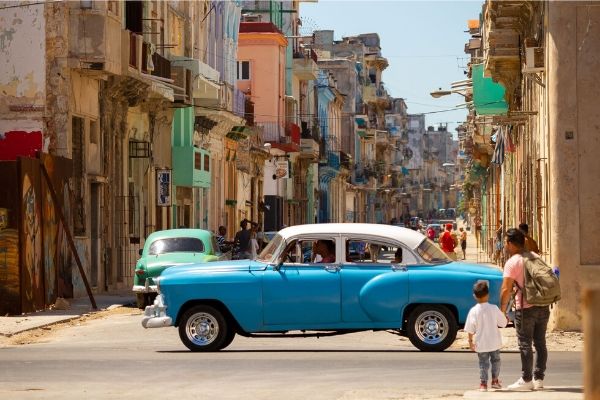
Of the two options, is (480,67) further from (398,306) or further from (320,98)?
(320,98)

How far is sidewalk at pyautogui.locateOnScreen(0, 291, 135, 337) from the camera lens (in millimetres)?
23047

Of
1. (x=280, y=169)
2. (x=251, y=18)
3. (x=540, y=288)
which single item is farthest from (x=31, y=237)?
(x=251, y=18)

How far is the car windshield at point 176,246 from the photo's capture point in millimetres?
28953

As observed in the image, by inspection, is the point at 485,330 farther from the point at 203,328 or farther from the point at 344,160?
the point at 344,160

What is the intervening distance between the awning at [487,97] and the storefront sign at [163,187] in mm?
9061

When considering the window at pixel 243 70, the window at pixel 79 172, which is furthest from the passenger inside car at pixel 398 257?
the window at pixel 243 70

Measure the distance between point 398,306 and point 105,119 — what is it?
1927cm

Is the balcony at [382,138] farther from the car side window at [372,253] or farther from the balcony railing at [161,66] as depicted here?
the car side window at [372,253]

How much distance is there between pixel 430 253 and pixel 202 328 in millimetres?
3040

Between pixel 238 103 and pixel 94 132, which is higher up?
pixel 238 103

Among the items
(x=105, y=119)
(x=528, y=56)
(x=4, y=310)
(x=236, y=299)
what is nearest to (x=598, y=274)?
(x=528, y=56)

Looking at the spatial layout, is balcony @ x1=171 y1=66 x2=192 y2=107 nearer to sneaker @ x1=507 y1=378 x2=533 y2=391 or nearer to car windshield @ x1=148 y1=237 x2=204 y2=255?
car windshield @ x1=148 y1=237 x2=204 y2=255

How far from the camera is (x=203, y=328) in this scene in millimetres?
18391

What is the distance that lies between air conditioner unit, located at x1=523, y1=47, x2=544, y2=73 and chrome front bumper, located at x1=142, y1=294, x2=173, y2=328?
906 centimetres
